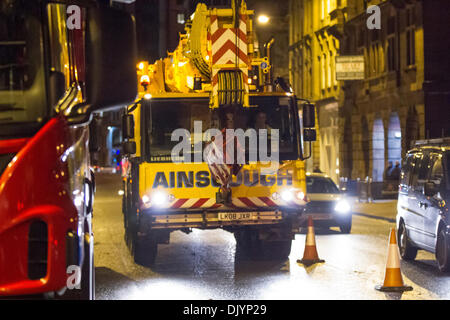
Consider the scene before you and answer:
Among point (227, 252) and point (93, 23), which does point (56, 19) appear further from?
point (227, 252)

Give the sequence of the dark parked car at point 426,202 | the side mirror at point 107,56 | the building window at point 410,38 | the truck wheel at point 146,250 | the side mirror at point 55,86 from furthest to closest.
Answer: the building window at point 410,38 < the truck wheel at point 146,250 < the dark parked car at point 426,202 < the side mirror at point 55,86 < the side mirror at point 107,56

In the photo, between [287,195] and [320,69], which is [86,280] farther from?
[320,69]

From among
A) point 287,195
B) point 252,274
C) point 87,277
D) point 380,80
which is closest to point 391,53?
point 380,80

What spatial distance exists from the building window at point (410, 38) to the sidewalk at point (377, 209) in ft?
19.3

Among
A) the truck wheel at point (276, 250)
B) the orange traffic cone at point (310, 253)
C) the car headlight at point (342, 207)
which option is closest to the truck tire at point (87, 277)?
the orange traffic cone at point (310, 253)

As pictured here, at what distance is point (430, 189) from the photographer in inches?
541

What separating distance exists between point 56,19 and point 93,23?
1.30 feet

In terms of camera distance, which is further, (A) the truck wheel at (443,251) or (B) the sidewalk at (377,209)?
(B) the sidewalk at (377,209)

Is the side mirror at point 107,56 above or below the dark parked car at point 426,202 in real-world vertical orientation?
above

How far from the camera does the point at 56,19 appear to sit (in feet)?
17.3

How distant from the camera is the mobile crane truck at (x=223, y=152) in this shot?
1441 cm

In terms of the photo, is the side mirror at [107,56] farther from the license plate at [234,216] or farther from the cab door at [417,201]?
the cab door at [417,201]
